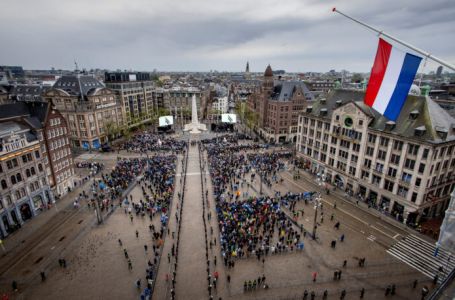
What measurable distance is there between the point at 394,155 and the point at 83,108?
3448 inches

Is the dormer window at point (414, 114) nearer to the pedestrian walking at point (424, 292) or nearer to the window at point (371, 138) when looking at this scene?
the window at point (371, 138)

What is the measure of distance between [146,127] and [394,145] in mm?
104342

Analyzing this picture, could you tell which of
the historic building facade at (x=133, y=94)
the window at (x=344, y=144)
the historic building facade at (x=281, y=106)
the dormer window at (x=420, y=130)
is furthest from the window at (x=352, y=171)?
the historic building facade at (x=133, y=94)

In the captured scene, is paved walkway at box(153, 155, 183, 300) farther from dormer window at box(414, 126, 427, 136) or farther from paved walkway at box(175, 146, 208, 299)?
dormer window at box(414, 126, 427, 136)

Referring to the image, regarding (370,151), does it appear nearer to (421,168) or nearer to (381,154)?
(381,154)

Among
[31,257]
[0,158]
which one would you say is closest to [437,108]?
[31,257]

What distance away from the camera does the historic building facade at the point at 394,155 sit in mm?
41828

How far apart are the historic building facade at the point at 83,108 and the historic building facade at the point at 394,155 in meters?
72.6

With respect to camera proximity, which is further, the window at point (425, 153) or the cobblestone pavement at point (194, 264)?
the window at point (425, 153)

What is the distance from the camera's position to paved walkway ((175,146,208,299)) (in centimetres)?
2945

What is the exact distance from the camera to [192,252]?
3566 cm

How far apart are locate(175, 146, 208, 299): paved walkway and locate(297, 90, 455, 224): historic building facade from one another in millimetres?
33376

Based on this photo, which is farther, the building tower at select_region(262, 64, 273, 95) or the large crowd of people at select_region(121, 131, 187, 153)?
the building tower at select_region(262, 64, 273, 95)

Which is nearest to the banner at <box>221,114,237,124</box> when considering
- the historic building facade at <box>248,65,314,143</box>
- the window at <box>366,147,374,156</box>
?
the historic building facade at <box>248,65,314,143</box>
